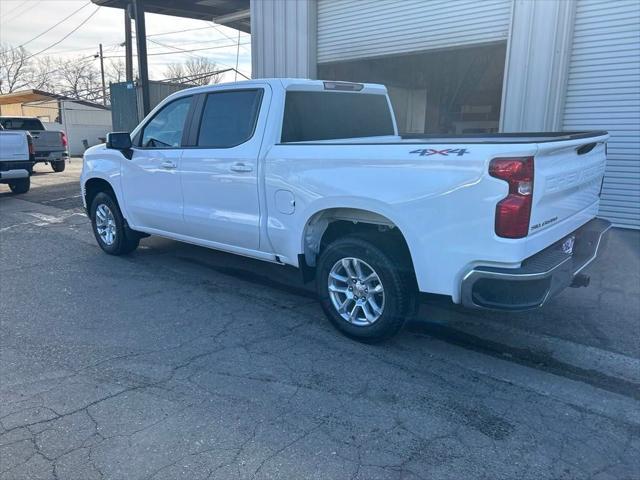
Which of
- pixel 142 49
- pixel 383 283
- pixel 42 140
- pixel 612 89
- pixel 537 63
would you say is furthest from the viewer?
pixel 42 140

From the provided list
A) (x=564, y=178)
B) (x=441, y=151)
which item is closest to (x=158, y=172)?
(x=441, y=151)

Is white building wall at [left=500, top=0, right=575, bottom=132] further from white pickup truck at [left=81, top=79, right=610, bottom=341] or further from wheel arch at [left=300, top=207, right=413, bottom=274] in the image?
wheel arch at [left=300, top=207, right=413, bottom=274]

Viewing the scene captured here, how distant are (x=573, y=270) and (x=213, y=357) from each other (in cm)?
273

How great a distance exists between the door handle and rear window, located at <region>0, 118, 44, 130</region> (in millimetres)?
15249

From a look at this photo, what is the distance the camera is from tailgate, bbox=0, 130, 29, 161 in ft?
37.4

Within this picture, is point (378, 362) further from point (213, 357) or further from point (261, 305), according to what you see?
point (261, 305)

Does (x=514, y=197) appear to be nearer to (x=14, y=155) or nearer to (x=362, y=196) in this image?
(x=362, y=196)

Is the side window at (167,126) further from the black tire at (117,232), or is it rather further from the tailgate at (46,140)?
the tailgate at (46,140)

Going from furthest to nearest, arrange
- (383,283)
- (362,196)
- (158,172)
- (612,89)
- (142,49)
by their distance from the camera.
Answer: (142,49) < (612,89) < (158,172) < (383,283) < (362,196)

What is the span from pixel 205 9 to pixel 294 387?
1512cm

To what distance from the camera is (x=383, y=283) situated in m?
3.79

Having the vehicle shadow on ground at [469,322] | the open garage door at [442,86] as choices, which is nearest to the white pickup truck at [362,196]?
the vehicle shadow on ground at [469,322]

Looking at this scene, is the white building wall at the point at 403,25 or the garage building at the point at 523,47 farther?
the white building wall at the point at 403,25

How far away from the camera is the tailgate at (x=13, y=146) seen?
1139 centimetres
